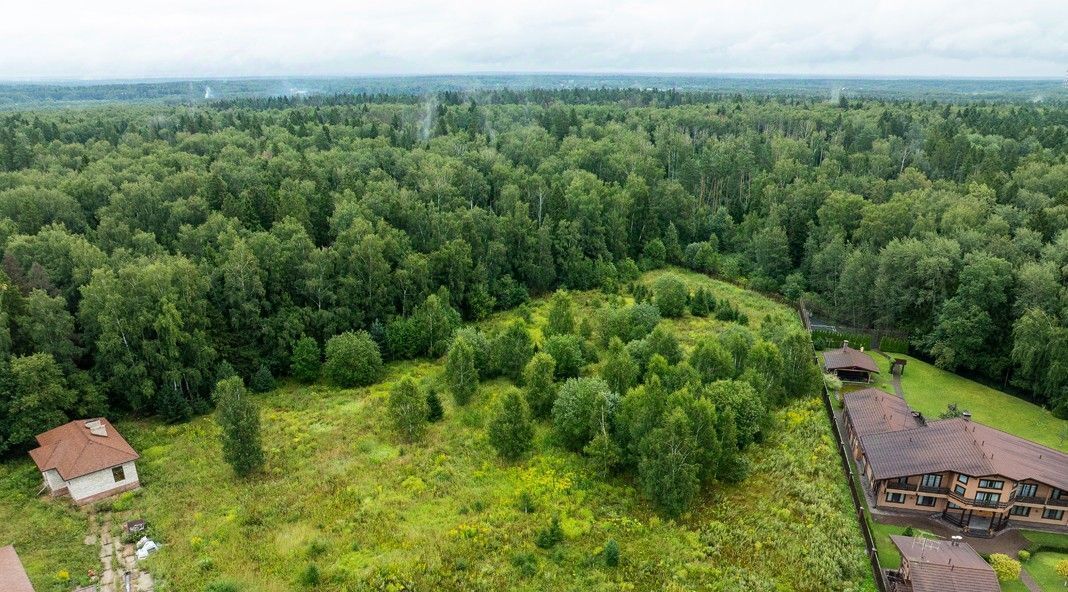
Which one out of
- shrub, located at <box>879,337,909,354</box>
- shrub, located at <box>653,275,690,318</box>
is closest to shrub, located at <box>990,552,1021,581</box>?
shrub, located at <box>879,337,909,354</box>

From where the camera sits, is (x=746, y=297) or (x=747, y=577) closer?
(x=747, y=577)

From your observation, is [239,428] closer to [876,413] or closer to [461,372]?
Result: [461,372]

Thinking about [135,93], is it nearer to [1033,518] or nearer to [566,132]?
[566,132]

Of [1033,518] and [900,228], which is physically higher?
[900,228]

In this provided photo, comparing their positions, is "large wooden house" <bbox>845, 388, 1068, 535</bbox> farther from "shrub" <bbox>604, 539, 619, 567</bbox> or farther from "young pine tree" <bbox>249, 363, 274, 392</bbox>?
"young pine tree" <bbox>249, 363, 274, 392</bbox>

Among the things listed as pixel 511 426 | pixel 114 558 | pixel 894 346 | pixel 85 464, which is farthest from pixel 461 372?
pixel 894 346

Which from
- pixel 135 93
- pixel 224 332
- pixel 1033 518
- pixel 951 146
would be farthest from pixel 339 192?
pixel 135 93

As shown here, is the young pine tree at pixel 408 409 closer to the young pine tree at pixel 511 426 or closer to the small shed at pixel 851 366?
the young pine tree at pixel 511 426

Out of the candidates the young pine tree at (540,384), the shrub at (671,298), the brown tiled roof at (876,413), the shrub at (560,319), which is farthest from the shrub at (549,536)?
the shrub at (671,298)
